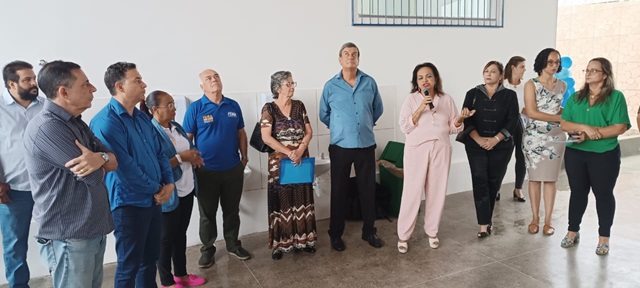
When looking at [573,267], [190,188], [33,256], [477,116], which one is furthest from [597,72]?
[33,256]

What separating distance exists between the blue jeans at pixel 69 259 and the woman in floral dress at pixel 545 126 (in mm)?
3300

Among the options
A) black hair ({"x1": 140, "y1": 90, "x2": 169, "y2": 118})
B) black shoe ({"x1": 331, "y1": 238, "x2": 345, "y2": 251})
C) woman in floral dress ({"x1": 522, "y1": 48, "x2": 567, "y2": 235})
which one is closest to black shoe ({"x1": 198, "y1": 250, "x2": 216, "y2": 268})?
black shoe ({"x1": 331, "y1": 238, "x2": 345, "y2": 251})

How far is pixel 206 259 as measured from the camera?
3.25m

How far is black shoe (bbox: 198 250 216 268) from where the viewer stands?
127 inches

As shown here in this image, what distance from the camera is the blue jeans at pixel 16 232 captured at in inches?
97.7

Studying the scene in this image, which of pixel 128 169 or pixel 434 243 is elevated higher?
pixel 128 169

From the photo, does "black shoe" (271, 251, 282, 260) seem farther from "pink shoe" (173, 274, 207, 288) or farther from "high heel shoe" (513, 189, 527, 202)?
"high heel shoe" (513, 189, 527, 202)

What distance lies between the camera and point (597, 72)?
9.97 feet

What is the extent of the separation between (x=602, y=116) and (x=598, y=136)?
166mm

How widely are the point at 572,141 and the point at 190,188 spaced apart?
2710 millimetres

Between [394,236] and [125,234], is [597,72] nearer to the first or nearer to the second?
[394,236]

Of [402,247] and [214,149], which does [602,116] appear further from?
[214,149]

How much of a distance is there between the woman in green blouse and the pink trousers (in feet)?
3.01

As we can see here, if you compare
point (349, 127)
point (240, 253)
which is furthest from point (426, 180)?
point (240, 253)
